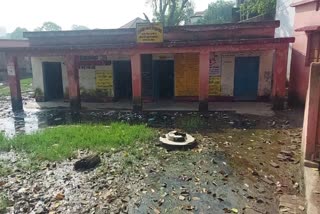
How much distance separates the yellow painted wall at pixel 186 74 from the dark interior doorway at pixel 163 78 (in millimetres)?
397

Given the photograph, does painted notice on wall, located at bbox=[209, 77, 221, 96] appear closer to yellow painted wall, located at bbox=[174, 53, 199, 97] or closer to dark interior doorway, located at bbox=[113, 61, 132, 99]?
yellow painted wall, located at bbox=[174, 53, 199, 97]

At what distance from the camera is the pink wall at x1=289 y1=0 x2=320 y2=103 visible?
11336mm

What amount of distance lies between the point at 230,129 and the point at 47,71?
11.1 m

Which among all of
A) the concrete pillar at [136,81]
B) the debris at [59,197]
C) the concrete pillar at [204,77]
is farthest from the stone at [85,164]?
the concrete pillar at [204,77]

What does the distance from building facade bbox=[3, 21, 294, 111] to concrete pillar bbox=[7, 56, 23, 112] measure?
10 cm

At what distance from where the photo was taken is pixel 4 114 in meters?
13.5

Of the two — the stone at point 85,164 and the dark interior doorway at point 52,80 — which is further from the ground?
the dark interior doorway at point 52,80

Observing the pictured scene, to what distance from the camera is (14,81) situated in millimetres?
14016

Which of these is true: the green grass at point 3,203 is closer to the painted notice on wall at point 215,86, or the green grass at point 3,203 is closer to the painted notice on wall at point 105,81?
the painted notice on wall at point 105,81

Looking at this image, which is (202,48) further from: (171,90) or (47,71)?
(47,71)

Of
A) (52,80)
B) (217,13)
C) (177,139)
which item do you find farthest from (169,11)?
(177,139)

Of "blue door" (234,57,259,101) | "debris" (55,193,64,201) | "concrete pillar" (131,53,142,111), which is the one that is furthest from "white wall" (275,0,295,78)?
"debris" (55,193,64,201)

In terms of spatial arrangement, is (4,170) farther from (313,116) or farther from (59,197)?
(313,116)

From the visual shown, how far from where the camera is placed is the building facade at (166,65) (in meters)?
12.2
